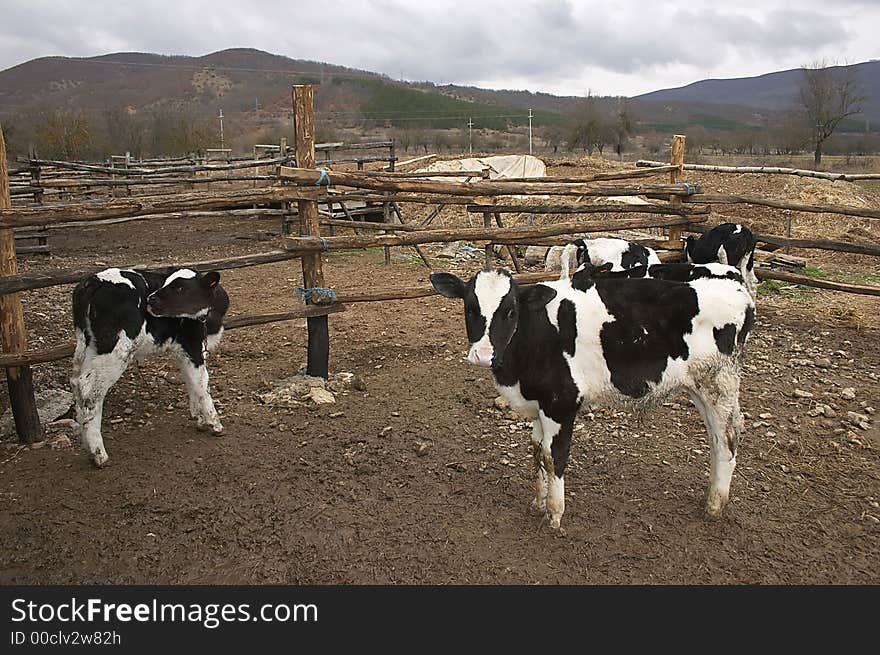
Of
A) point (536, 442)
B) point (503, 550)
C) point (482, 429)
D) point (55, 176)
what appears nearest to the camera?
point (503, 550)

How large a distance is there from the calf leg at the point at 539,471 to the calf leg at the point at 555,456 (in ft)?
0.27

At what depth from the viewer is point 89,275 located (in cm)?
454

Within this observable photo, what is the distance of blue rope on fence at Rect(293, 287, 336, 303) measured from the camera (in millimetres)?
5625

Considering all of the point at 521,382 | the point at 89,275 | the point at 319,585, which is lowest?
the point at 319,585

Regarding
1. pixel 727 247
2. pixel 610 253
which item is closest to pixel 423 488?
pixel 610 253

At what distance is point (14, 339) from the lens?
178 inches

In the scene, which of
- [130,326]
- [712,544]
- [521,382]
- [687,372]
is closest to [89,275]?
[130,326]

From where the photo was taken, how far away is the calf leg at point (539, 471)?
12.8 ft

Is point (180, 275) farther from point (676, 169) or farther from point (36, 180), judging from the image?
point (36, 180)

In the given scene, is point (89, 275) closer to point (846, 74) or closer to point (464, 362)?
point (464, 362)

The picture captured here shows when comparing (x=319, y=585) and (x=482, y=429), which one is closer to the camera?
(x=319, y=585)

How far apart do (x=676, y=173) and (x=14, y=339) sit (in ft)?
23.5

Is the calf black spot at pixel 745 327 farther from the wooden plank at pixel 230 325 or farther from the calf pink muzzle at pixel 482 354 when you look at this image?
the wooden plank at pixel 230 325
